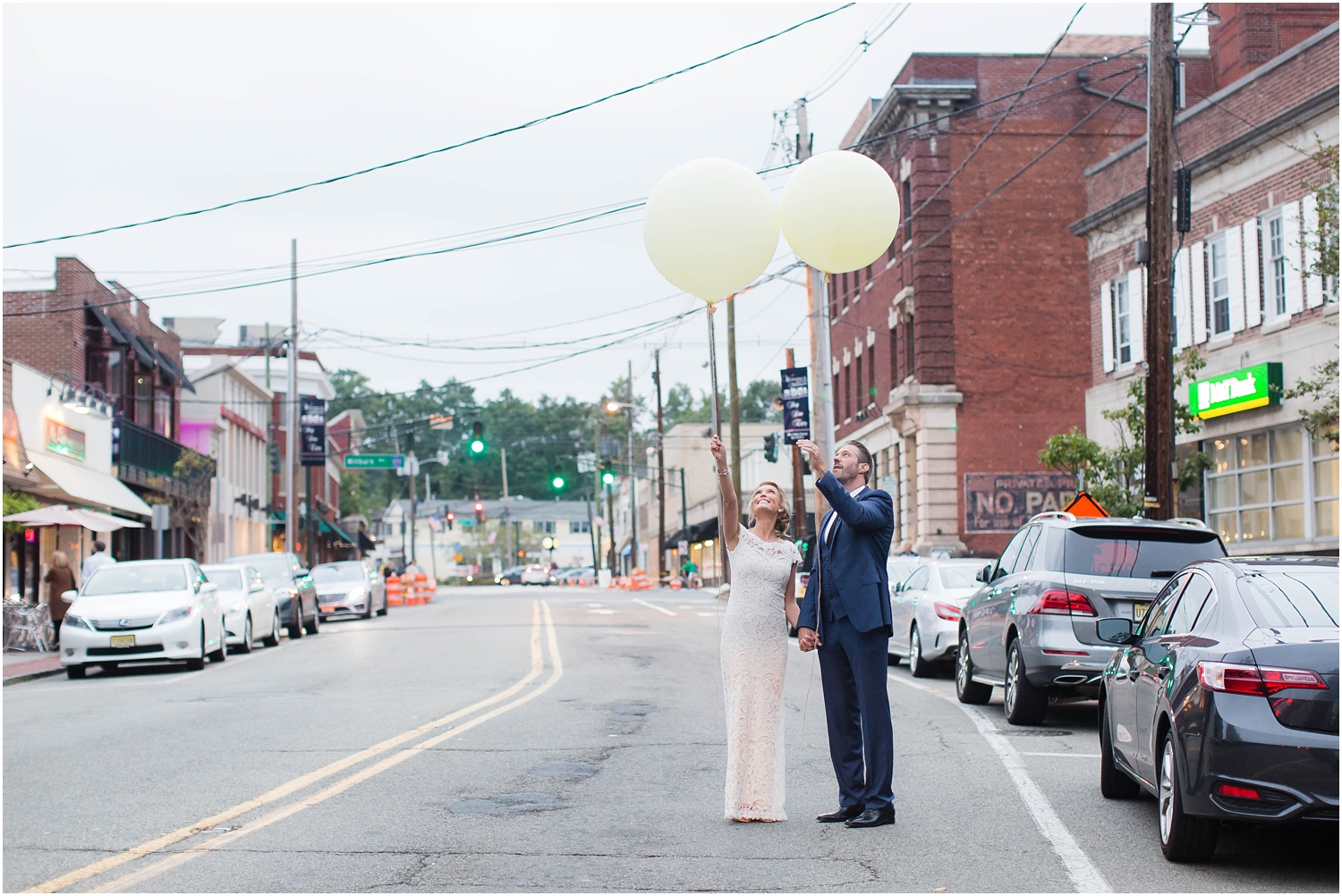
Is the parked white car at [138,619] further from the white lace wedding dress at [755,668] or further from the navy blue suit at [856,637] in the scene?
the navy blue suit at [856,637]

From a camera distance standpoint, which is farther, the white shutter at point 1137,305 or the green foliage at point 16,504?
the white shutter at point 1137,305

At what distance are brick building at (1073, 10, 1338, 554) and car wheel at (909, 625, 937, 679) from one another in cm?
691

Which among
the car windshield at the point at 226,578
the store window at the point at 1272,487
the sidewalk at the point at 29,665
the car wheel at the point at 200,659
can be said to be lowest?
the sidewalk at the point at 29,665

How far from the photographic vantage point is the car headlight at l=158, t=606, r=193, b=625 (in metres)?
19.7

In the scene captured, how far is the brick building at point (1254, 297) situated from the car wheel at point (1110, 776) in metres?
13.3

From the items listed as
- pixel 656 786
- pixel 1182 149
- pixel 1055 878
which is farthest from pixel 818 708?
pixel 1182 149

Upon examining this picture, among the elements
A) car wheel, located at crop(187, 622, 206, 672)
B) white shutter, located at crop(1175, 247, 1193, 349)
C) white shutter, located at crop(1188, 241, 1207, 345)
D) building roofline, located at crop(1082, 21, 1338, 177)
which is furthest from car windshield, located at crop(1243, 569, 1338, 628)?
white shutter, located at crop(1175, 247, 1193, 349)

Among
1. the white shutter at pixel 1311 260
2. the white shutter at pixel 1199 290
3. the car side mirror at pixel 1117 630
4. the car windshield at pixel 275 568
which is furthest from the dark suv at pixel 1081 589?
the car windshield at pixel 275 568

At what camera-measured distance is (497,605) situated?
141 ft

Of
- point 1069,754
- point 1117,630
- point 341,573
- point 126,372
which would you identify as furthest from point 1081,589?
point 126,372

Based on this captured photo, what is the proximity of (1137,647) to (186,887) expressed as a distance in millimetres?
4906

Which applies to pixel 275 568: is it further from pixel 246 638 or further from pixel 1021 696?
pixel 1021 696

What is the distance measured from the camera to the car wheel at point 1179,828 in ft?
21.6

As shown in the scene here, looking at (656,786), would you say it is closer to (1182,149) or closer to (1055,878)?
(1055,878)
